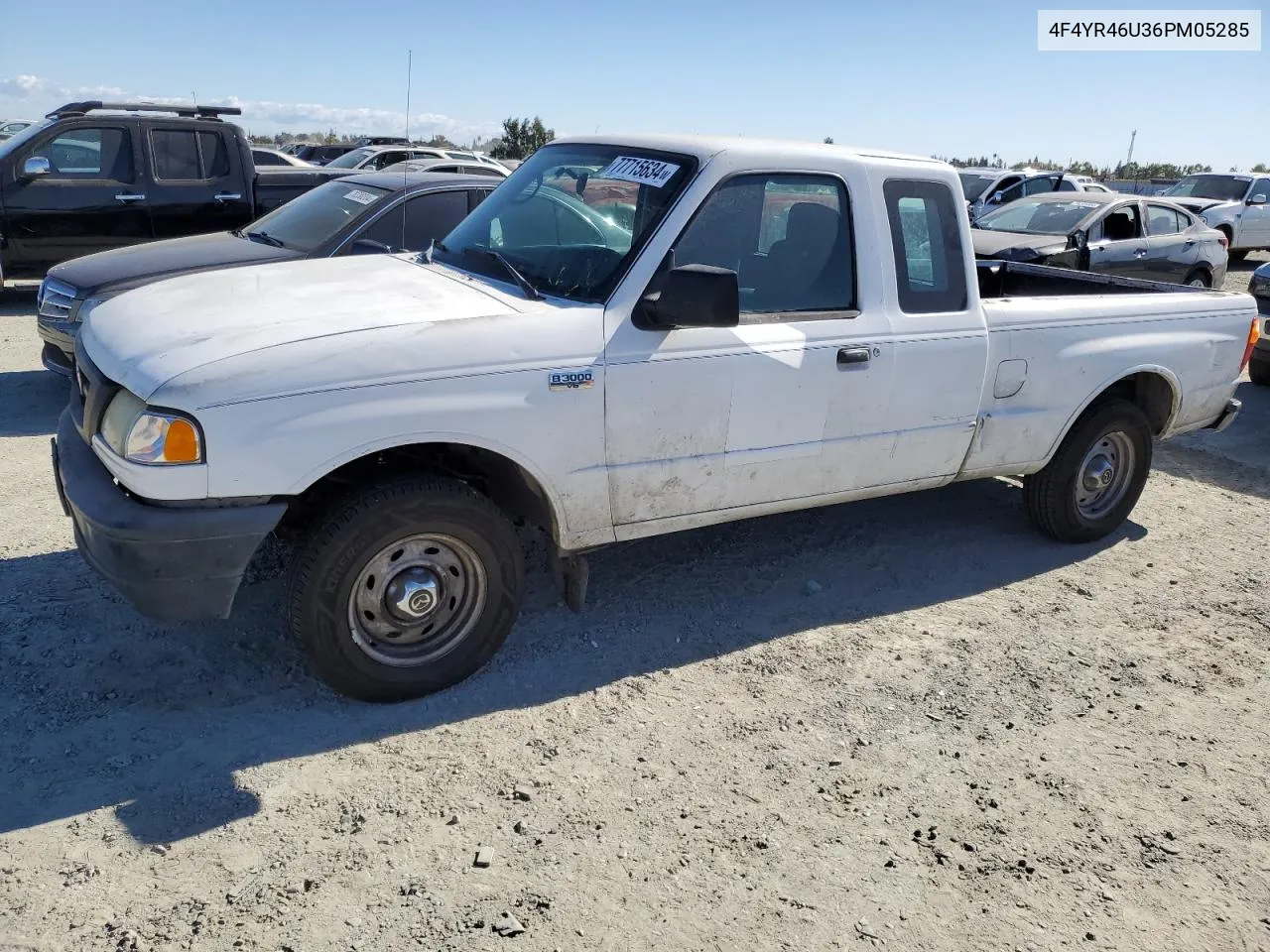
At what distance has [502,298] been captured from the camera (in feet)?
12.8

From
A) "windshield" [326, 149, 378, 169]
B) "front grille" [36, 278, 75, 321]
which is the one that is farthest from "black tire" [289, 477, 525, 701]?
"windshield" [326, 149, 378, 169]

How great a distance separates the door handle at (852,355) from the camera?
14.0ft

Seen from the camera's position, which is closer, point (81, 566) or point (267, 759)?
point (267, 759)

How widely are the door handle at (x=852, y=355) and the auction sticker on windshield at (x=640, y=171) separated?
0.97 metres

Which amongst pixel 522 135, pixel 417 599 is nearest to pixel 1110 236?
pixel 417 599

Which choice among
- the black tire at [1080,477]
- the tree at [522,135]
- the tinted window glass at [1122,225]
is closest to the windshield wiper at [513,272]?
the black tire at [1080,477]

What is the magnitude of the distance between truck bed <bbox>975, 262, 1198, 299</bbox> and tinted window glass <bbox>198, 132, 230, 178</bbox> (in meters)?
8.12

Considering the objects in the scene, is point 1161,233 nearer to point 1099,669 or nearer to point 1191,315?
point 1191,315

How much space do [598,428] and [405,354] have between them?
2.42 feet

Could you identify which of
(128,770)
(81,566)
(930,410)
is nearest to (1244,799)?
(930,410)

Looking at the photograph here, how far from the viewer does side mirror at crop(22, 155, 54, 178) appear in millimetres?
10258

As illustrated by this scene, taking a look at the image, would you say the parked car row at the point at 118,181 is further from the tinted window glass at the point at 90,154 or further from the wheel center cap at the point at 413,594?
the wheel center cap at the point at 413,594

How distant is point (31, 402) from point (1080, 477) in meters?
6.80

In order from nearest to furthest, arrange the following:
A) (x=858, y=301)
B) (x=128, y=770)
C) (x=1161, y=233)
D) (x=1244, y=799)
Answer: (x=128, y=770), (x=1244, y=799), (x=858, y=301), (x=1161, y=233)
